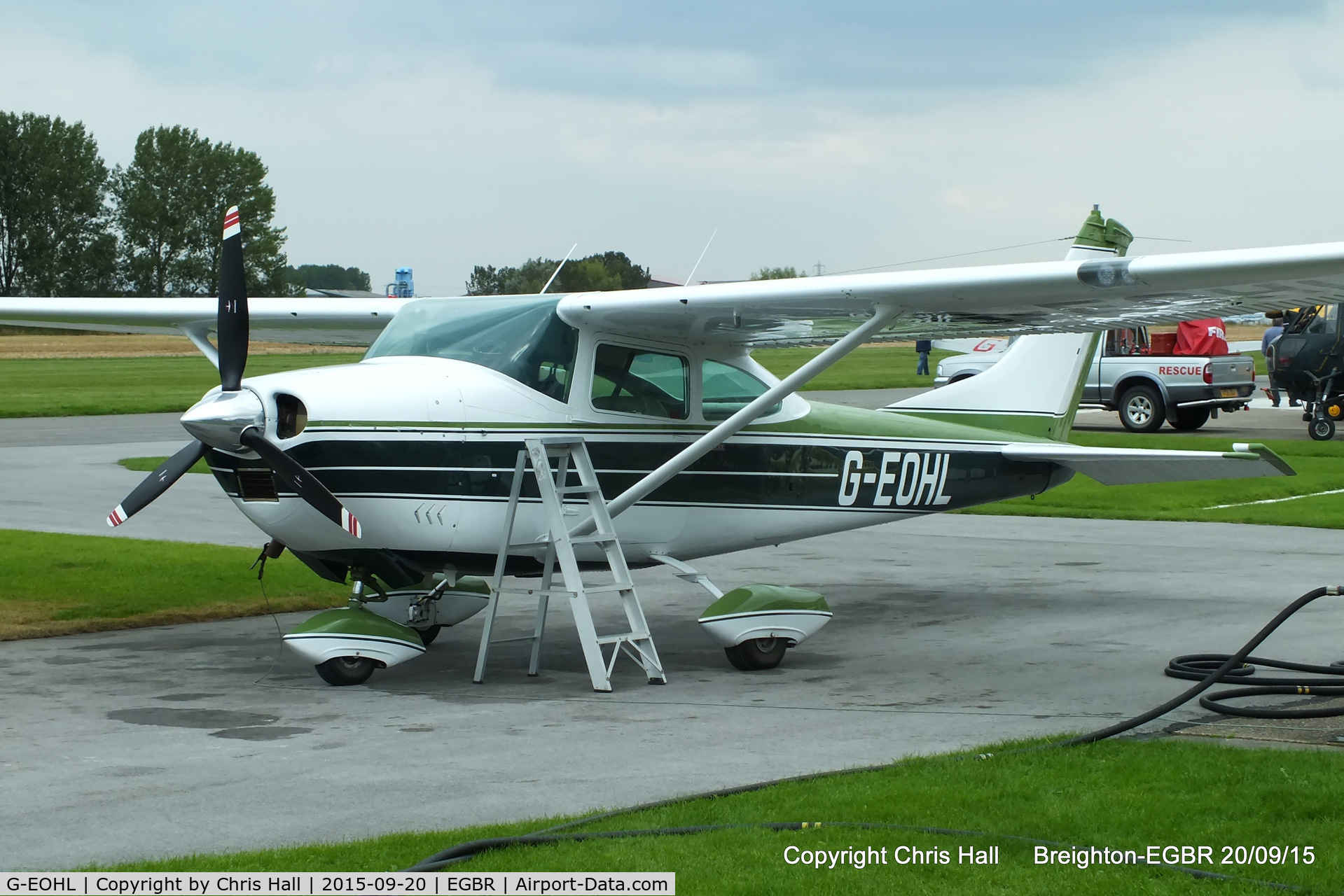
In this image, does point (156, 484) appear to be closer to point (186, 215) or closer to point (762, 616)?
point (762, 616)

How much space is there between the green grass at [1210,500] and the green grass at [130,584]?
27.2 feet

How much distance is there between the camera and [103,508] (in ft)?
56.8

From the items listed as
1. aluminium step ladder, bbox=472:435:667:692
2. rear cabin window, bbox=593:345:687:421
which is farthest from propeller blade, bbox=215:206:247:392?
rear cabin window, bbox=593:345:687:421

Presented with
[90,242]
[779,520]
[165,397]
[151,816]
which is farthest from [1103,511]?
[90,242]

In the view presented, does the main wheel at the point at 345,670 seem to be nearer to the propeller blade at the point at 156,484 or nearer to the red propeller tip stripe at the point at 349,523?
the red propeller tip stripe at the point at 349,523

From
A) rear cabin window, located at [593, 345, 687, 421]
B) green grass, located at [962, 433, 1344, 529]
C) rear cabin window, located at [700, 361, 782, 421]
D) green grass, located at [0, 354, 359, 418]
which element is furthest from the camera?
green grass, located at [0, 354, 359, 418]

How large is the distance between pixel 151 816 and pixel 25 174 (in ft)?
332

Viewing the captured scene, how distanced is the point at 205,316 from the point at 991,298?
21.3ft

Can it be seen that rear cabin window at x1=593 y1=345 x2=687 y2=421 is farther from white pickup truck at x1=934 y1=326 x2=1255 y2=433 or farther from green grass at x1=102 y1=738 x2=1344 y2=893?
white pickup truck at x1=934 y1=326 x2=1255 y2=433

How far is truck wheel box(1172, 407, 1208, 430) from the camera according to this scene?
29328mm

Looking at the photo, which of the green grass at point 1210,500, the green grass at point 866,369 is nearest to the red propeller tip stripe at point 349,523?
the green grass at point 1210,500

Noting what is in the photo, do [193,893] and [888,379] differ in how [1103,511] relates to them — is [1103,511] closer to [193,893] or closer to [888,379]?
[193,893]

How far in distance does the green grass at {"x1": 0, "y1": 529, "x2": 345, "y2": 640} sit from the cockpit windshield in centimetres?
344

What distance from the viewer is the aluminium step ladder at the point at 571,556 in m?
8.69
